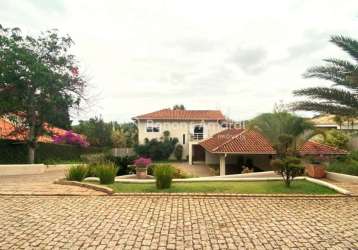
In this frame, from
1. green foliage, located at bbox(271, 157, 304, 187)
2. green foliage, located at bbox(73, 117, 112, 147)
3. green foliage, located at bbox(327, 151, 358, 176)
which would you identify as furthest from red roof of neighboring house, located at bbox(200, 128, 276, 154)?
green foliage, located at bbox(73, 117, 112, 147)

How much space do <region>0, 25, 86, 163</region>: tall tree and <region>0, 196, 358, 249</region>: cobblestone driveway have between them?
39.3 feet

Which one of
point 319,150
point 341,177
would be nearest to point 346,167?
point 341,177

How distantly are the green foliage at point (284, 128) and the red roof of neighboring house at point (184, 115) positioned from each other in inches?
948

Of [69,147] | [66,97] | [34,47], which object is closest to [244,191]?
[66,97]

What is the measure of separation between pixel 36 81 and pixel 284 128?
1544 cm

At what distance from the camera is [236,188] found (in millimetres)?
12227

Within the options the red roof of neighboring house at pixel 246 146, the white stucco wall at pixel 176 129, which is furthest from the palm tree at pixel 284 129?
the white stucco wall at pixel 176 129

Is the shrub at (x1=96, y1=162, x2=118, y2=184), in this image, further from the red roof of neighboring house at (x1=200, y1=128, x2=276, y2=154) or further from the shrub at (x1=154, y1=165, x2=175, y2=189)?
the red roof of neighboring house at (x1=200, y1=128, x2=276, y2=154)

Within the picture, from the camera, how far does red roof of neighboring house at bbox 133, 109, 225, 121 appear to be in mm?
42594

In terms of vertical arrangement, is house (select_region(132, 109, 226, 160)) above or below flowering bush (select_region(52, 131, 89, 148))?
above

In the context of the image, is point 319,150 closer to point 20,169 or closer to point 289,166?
point 289,166

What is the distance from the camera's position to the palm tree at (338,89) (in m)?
11.5

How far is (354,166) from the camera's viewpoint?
16.0 m

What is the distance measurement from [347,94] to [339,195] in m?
3.72
